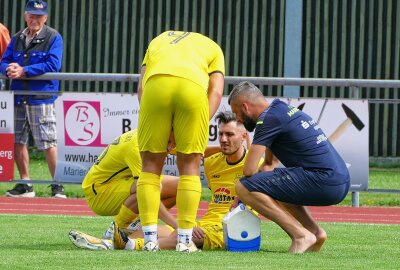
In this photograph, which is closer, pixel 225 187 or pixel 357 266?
pixel 357 266

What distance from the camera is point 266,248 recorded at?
9891mm

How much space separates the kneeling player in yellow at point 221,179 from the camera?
32.1 feet

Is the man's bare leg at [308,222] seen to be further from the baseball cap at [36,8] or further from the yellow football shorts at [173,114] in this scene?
the baseball cap at [36,8]

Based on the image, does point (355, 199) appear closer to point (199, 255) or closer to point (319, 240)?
point (319, 240)

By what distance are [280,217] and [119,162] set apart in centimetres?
153

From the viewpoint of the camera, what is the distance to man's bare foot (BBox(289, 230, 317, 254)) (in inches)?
368

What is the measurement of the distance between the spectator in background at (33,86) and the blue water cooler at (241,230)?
5419mm

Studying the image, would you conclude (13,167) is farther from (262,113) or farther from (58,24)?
(58,24)

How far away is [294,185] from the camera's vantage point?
30.6ft

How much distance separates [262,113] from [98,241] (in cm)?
148

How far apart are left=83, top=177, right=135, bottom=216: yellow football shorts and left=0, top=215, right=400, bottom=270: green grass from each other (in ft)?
1.23

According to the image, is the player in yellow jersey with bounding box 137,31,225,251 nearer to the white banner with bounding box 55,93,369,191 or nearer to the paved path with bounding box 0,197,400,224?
the paved path with bounding box 0,197,400,224

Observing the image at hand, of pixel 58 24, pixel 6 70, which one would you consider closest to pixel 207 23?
pixel 58 24

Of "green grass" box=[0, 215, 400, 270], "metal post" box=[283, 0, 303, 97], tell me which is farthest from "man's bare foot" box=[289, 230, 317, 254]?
"metal post" box=[283, 0, 303, 97]
